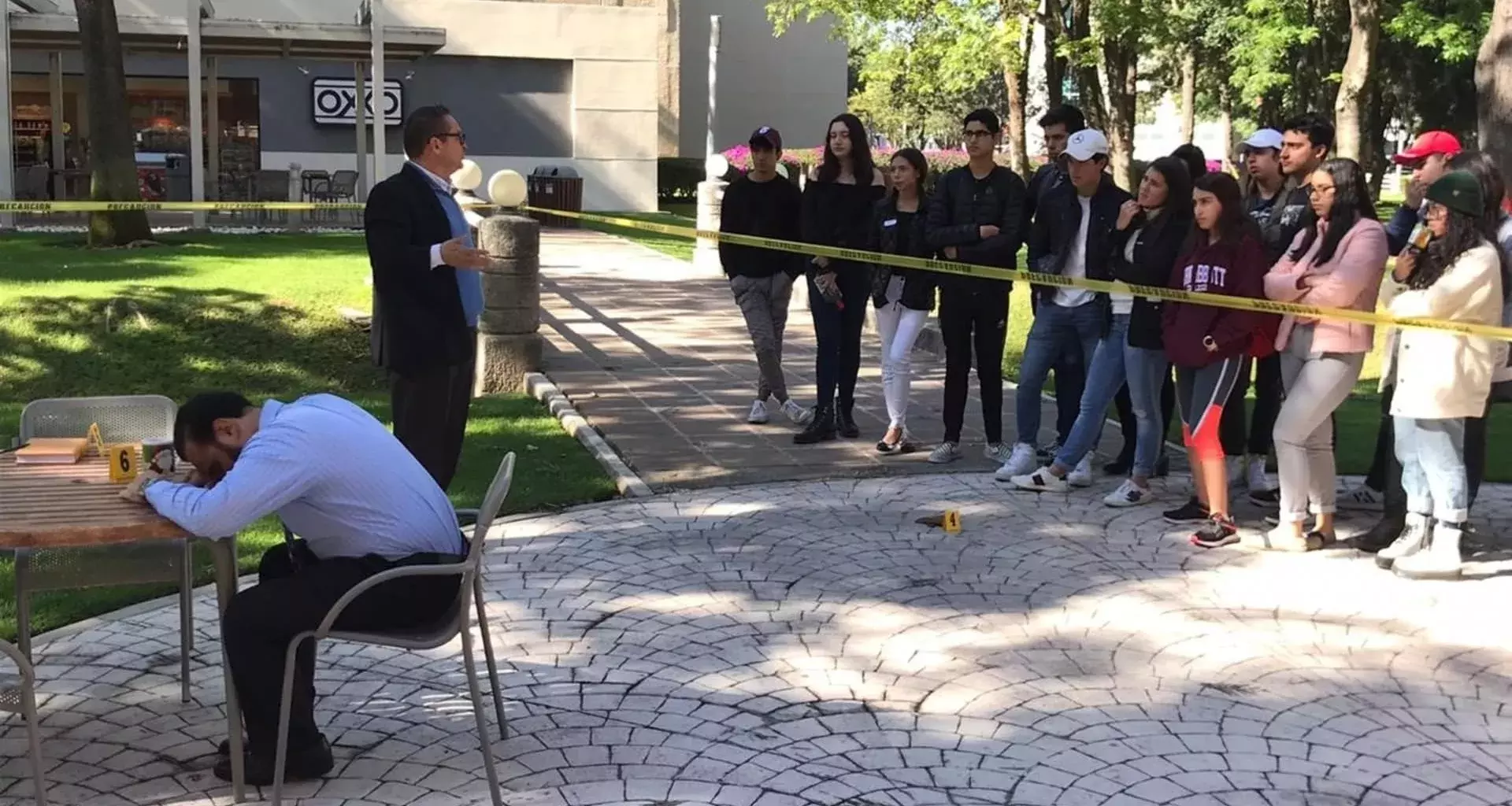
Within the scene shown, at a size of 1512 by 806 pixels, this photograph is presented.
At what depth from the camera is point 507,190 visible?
9945mm

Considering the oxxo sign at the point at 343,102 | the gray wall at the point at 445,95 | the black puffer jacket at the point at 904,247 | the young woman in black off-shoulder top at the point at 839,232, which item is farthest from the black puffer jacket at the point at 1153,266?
the oxxo sign at the point at 343,102

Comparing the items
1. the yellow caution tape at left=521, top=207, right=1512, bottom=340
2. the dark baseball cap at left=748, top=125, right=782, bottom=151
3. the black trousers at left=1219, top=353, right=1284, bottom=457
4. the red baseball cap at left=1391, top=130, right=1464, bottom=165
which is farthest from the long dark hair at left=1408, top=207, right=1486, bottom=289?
the dark baseball cap at left=748, top=125, right=782, bottom=151

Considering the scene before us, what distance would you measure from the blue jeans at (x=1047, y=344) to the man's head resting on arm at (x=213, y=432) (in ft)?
15.6

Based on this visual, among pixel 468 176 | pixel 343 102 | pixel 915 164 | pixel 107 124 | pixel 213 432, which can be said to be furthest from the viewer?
pixel 343 102

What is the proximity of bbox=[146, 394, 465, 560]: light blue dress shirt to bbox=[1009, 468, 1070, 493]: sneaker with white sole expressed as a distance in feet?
13.7

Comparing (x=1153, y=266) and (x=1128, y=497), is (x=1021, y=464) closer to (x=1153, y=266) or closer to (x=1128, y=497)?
(x=1128, y=497)

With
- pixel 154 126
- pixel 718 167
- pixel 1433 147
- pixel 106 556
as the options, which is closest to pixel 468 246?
pixel 106 556

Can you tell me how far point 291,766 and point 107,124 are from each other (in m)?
14.2

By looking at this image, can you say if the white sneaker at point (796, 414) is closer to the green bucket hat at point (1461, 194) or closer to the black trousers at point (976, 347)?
the black trousers at point (976, 347)

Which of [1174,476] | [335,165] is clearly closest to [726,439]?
[1174,476]

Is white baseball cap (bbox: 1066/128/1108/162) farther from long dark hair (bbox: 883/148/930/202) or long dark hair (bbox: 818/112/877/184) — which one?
long dark hair (bbox: 818/112/877/184)

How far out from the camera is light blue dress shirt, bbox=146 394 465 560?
3721mm

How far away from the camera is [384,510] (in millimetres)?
3967

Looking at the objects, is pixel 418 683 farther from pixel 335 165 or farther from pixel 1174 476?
pixel 335 165
